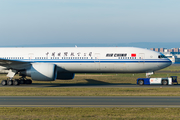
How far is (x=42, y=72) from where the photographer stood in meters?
35.7

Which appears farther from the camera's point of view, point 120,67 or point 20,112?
point 120,67

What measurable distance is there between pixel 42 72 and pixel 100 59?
8719 millimetres

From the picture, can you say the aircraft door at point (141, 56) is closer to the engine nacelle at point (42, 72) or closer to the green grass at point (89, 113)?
the engine nacelle at point (42, 72)

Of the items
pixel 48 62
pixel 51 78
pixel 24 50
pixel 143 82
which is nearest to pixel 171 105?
pixel 143 82

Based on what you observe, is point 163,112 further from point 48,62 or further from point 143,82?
point 48,62

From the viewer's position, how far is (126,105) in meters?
19.0

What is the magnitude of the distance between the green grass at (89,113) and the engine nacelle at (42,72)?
17.7 m

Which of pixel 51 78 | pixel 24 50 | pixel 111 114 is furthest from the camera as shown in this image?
pixel 24 50

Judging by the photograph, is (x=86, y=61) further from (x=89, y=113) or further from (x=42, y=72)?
(x=89, y=113)

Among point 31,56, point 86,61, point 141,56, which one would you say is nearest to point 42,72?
point 31,56

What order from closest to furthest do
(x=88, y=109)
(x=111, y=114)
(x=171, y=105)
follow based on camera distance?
(x=111, y=114) < (x=88, y=109) < (x=171, y=105)

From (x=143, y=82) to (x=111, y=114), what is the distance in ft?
70.8

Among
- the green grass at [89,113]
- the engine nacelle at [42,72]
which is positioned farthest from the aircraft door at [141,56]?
the green grass at [89,113]

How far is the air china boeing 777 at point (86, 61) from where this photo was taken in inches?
1453
